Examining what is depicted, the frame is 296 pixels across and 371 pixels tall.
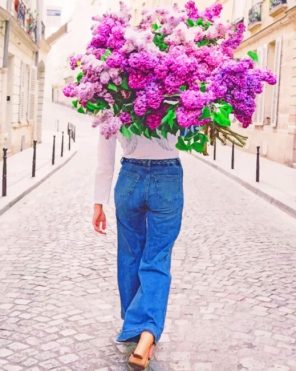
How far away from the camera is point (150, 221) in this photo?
11.2 ft

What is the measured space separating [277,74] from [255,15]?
452 centimetres

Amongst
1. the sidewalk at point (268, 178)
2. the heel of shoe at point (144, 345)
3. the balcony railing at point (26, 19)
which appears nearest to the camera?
the heel of shoe at point (144, 345)

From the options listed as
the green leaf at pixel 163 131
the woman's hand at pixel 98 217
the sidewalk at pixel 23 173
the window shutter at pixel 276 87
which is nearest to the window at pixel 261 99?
the window shutter at pixel 276 87

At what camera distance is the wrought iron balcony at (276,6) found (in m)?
20.0

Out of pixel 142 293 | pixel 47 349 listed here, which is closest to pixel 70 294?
pixel 47 349

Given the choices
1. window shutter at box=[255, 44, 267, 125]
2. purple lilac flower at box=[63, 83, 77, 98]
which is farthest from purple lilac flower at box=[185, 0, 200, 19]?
window shutter at box=[255, 44, 267, 125]

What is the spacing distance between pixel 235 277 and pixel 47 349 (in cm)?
235

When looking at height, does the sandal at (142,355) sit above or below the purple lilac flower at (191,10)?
below

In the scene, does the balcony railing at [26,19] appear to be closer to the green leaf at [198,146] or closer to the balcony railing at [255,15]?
the balcony railing at [255,15]

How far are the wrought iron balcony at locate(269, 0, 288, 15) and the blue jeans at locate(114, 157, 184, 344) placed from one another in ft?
59.0

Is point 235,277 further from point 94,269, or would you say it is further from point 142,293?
point 142,293

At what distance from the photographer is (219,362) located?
347cm

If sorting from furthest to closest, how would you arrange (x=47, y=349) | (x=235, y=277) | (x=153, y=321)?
(x=235, y=277), (x=47, y=349), (x=153, y=321)

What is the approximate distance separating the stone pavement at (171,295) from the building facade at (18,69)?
8.84 meters
